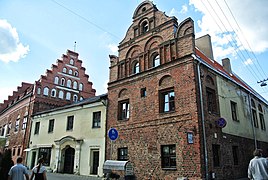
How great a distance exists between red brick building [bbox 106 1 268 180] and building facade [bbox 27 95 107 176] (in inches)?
65.5

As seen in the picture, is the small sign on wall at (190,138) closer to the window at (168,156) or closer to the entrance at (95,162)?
the window at (168,156)


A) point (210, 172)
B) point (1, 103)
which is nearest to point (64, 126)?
point (210, 172)

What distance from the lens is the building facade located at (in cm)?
2016

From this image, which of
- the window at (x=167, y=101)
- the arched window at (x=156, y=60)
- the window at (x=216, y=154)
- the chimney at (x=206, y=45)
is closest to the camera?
the window at (x=216, y=154)

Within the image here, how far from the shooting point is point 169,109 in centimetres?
1542

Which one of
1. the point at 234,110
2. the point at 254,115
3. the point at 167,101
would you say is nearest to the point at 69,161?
the point at 167,101

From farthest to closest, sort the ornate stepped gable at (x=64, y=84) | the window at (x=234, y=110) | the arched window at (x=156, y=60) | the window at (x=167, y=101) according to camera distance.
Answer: the ornate stepped gable at (x=64, y=84), the window at (x=234, y=110), the arched window at (x=156, y=60), the window at (x=167, y=101)

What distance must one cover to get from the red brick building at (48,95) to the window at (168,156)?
20.7 m

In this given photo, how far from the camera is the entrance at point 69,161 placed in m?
22.0

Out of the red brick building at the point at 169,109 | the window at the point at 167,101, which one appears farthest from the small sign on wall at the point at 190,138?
the window at the point at 167,101

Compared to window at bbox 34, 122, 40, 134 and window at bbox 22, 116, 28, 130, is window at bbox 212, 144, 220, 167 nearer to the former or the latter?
window at bbox 34, 122, 40, 134

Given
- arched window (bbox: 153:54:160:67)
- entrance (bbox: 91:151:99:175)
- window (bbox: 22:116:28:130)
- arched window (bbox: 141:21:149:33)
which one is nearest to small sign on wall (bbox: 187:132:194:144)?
arched window (bbox: 153:54:160:67)

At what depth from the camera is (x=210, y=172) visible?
12.9 meters

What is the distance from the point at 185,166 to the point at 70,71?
26.3 m
